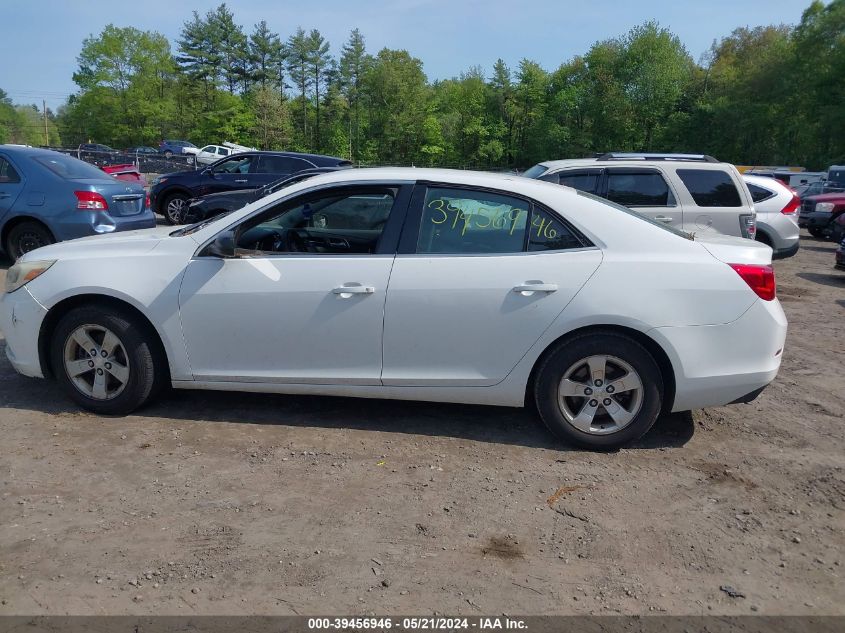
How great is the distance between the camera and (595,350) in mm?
4203

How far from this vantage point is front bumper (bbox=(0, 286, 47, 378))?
468 centimetres

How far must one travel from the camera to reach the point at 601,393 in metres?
4.26

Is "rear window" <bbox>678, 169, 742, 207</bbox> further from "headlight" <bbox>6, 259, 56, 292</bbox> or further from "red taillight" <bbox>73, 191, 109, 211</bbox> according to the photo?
"headlight" <bbox>6, 259, 56, 292</bbox>

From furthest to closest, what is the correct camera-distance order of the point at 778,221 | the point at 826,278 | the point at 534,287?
the point at 778,221, the point at 826,278, the point at 534,287

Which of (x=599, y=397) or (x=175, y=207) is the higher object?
(x=175, y=207)

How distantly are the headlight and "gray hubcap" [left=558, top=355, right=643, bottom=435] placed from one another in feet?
11.3

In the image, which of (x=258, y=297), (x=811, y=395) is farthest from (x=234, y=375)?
(x=811, y=395)

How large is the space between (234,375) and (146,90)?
76.7 m

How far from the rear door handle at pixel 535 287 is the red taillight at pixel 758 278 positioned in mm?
1087

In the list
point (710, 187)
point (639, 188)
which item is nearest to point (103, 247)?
point (639, 188)

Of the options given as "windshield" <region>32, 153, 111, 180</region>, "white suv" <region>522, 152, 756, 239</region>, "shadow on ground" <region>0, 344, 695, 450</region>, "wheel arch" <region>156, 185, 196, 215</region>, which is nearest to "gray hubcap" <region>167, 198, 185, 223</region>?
"wheel arch" <region>156, 185, 196, 215</region>

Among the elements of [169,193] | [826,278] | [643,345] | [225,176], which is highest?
[225,176]

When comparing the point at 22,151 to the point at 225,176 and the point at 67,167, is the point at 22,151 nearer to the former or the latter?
the point at 67,167

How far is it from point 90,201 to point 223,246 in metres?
5.75
